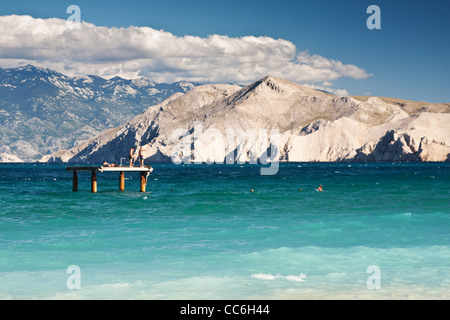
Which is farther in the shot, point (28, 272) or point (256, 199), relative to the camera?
point (256, 199)

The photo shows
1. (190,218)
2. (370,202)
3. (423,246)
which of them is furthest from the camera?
(370,202)

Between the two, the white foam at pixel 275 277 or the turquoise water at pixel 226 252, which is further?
the white foam at pixel 275 277

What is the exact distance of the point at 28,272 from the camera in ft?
69.5

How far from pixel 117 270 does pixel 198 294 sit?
4.92m

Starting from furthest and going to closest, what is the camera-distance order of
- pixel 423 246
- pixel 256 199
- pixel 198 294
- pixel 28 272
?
1. pixel 256 199
2. pixel 423 246
3. pixel 28 272
4. pixel 198 294

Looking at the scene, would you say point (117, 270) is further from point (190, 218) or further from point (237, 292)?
point (190, 218)

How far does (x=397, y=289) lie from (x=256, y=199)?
36.3 m

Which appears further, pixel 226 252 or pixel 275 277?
pixel 226 252

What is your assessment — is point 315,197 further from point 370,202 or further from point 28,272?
point 28,272

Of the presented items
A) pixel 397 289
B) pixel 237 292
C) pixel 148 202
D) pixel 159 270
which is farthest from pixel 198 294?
pixel 148 202

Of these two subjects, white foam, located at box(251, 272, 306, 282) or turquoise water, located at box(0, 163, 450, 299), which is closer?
turquoise water, located at box(0, 163, 450, 299)

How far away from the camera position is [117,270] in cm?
2144

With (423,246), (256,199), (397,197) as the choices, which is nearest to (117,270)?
(423,246)

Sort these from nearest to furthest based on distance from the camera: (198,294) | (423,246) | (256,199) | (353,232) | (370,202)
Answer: (198,294) < (423,246) < (353,232) < (370,202) < (256,199)
